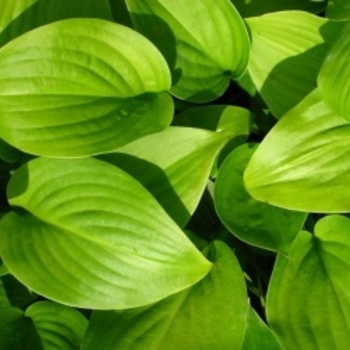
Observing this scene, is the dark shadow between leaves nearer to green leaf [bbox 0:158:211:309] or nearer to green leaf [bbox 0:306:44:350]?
green leaf [bbox 0:158:211:309]

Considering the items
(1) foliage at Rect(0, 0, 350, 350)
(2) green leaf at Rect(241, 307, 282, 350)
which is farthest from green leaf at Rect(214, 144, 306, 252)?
(2) green leaf at Rect(241, 307, 282, 350)

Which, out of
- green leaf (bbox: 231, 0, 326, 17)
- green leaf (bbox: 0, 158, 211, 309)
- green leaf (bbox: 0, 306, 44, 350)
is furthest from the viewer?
green leaf (bbox: 231, 0, 326, 17)

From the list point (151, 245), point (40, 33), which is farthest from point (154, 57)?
point (151, 245)

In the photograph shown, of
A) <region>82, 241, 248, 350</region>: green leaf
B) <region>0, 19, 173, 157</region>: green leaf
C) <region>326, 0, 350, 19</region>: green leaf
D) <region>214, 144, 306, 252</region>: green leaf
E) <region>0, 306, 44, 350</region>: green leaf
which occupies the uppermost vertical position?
<region>326, 0, 350, 19</region>: green leaf

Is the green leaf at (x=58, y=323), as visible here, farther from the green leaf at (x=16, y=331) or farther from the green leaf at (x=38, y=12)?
the green leaf at (x=38, y=12)

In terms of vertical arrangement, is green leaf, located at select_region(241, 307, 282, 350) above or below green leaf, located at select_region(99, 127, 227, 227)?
below

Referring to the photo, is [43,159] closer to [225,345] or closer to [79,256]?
[79,256]

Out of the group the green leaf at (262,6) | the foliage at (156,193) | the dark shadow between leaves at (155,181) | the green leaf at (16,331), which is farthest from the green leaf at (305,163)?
the green leaf at (16,331)
